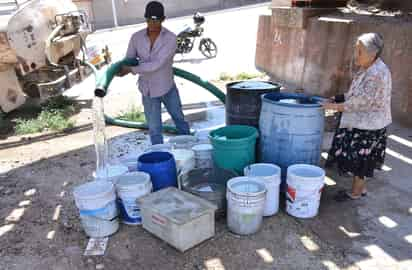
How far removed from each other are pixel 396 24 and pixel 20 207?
4982mm

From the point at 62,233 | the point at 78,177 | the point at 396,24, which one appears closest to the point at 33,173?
the point at 78,177

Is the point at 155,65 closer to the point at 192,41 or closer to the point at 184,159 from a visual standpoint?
the point at 184,159

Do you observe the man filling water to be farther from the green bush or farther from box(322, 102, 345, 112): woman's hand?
the green bush

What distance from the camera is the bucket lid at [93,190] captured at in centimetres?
275

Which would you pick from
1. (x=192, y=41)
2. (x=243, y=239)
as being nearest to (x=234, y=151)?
(x=243, y=239)

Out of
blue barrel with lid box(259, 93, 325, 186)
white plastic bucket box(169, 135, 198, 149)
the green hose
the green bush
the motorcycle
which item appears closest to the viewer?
blue barrel with lid box(259, 93, 325, 186)

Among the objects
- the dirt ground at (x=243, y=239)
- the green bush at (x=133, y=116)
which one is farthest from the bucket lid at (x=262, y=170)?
the green bush at (x=133, y=116)

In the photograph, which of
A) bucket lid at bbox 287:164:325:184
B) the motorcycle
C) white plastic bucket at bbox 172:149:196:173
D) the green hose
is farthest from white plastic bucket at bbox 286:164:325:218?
the motorcycle

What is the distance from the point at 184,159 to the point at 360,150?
61.4 inches

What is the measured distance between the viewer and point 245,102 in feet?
11.8

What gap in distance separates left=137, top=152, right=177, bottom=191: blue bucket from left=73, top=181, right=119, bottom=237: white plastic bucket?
0.36 meters

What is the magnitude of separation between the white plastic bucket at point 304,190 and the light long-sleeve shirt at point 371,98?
1.77 feet

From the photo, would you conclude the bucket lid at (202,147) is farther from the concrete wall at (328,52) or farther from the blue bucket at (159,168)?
the concrete wall at (328,52)

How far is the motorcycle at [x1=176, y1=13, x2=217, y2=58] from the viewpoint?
10.1 meters
